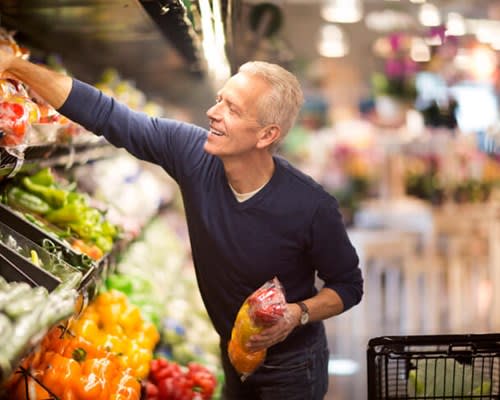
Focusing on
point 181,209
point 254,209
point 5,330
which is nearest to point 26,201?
point 254,209

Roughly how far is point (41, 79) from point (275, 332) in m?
1.05

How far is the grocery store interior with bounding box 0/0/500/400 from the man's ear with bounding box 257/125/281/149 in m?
0.48

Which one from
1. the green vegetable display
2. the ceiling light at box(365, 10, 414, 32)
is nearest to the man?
the green vegetable display

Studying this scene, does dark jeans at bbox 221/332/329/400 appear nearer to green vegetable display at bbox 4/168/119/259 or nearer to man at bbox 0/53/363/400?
man at bbox 0/53/363/400

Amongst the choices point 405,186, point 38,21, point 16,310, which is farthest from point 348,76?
point 16,310

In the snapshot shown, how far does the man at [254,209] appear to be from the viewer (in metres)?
2.57

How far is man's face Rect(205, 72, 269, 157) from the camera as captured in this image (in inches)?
101

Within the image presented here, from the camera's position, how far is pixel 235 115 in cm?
258

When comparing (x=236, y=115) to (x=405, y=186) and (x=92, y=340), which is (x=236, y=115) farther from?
(x=405, y=186)

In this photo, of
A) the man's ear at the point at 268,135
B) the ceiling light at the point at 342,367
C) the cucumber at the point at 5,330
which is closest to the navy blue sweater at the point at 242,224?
the man's ear at the point at 268,135

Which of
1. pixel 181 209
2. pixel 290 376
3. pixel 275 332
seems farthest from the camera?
pixel 181 209

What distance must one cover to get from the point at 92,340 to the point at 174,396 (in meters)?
0.52

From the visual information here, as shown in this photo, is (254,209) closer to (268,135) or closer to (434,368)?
(268,135)

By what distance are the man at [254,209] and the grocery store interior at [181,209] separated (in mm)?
268
